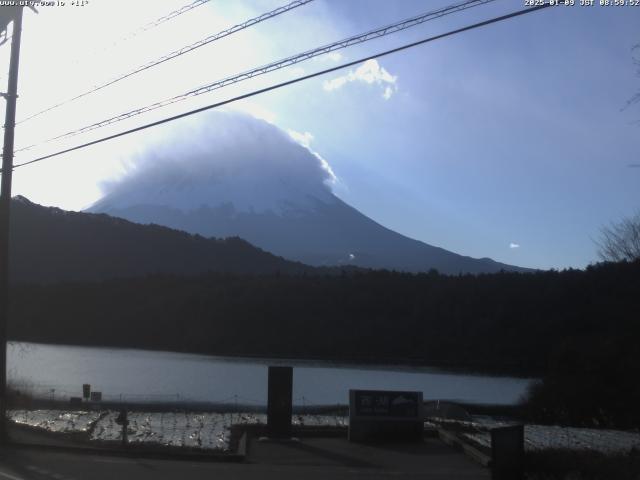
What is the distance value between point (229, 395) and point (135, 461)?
1785 cm

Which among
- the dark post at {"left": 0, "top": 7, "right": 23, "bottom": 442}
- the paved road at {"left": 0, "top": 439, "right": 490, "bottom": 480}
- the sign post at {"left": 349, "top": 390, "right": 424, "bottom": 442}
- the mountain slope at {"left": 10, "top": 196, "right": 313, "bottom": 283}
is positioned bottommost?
the paved road at {"left": 0, "top": 439, "right": 490, "bottom": 480}

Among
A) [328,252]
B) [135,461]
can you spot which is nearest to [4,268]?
[135,461]

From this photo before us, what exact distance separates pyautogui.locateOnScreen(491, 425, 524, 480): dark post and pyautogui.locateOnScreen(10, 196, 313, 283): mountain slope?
63.9 meters

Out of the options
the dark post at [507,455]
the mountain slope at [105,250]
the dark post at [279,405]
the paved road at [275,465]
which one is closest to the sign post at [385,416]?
the paved road at [275,465]

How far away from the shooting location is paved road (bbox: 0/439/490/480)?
13.0m

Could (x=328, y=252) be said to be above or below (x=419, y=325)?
above

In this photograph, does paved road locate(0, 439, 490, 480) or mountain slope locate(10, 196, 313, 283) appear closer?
paved road locate(0, 439, 490, 480)

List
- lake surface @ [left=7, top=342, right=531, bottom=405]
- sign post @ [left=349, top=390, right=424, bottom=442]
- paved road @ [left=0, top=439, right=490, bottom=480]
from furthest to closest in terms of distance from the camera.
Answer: lake surface @ [left=7, top=342, right=531, bottom=405] → sign post @ [left=349, top=390, right=424, bottom=442] → paved road @ [left=0, top=439, right=490, bottom=480]

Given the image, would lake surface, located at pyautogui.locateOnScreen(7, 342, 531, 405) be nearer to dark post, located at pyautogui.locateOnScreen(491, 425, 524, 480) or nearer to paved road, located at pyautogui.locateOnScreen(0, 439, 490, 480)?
paved road, located at pyautogui.locateOnScreen(0, 439, 490, 480)

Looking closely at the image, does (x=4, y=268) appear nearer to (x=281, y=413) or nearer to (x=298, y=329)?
(x=281, y=413)

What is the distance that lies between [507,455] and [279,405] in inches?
275

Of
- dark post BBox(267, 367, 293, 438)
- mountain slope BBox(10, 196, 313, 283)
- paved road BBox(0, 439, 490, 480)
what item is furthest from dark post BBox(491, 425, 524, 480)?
mountain slope BBox(10, 196, 313, 283)

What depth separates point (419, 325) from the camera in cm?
5869

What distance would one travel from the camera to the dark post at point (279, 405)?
58.0 ft
